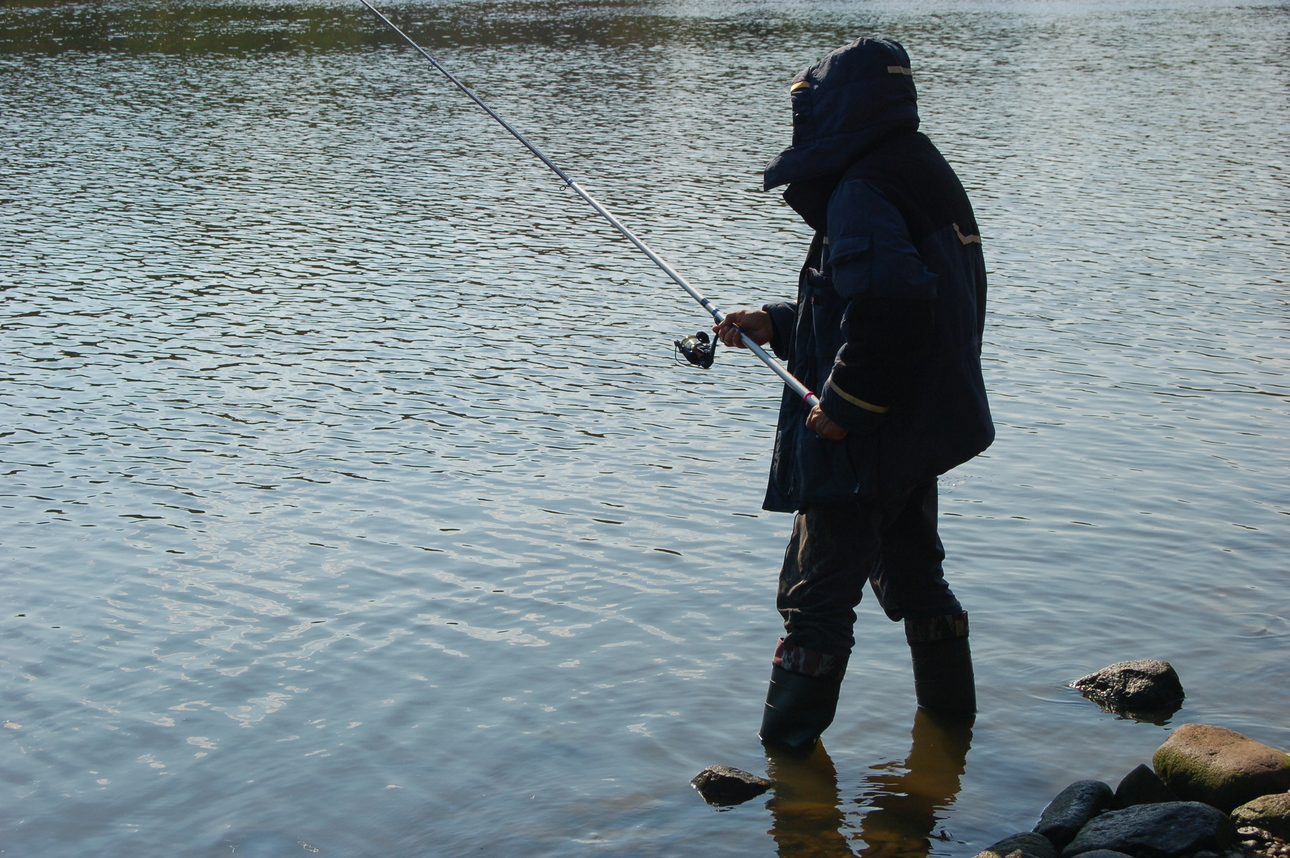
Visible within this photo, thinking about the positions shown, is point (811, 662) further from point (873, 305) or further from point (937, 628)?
point (873, 305)

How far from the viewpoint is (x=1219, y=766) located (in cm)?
405

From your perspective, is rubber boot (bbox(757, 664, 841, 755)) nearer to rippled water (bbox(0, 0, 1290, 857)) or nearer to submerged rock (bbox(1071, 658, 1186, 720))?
rippled water (bbox(0, 0, 1290, 857))

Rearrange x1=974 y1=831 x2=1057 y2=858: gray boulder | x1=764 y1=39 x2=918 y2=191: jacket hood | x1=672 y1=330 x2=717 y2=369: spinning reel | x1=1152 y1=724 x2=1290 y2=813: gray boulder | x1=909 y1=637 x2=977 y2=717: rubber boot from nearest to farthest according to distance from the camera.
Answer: x1=974 y1=831 x2=1057 y2=858: gray boulder → x1=764 y1=39 x2=918 y2=191: jacket hood → x1=1152 y1=724 x2=1290 y2=813: gray boulder → x1=909 y1=637 x2=977 y2=717: rubber boot → x1=672 y1=330 x2=717 y2=369: spinning reel

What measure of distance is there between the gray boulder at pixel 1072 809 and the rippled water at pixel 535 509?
0.63 ft

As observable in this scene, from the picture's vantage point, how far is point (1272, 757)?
13.3 feet

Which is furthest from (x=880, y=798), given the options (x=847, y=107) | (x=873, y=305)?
(x=847, y=107)

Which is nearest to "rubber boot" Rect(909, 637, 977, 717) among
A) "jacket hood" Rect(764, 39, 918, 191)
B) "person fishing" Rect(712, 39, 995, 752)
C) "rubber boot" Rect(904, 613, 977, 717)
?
"rubber boot" Rect(904, 613, 977, 717)

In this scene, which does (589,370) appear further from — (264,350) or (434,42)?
(434,42)

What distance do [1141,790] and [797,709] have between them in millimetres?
1043

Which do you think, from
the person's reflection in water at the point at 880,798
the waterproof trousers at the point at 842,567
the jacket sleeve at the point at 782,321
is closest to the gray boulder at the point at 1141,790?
the person's reflection in water at the point at 880,798

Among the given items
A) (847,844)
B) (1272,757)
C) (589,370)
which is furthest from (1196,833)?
(589,370)

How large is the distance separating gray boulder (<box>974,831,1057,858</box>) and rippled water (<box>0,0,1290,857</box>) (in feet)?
0.98

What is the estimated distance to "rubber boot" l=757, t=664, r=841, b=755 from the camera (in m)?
4.23

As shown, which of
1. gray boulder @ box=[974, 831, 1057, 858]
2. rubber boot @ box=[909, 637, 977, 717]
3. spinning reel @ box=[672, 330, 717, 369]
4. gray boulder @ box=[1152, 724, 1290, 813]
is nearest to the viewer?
gray boulder @ box=[974, 831, 1057, 858]
